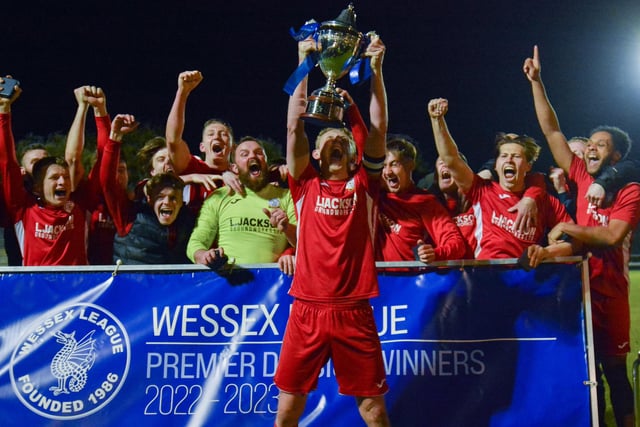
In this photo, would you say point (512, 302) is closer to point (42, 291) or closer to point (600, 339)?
point (600, 339)

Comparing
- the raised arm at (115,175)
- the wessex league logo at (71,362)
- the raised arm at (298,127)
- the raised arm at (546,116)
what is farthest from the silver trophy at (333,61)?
the wessex league logo at (71,362)

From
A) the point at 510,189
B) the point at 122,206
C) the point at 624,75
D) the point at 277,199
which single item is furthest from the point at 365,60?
the point at 624,75

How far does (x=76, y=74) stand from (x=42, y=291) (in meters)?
25.2

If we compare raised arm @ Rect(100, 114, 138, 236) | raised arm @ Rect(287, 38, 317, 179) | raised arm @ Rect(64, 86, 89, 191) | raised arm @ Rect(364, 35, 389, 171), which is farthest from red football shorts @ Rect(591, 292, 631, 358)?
raised arm @ Rect(64, 86, 89, 191)

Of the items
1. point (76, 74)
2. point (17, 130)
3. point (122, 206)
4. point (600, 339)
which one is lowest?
point (600, 339)

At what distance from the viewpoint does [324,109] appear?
11.0ft

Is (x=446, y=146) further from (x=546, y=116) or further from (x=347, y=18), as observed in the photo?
(x=347, y=18)

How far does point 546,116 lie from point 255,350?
2732mm

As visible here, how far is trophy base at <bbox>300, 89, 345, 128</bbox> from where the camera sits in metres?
3.35

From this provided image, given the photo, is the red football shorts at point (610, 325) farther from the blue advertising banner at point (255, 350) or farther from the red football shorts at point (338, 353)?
the red football shorts at point (338, 353)

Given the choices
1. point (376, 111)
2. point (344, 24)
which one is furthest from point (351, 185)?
point (344, 24)

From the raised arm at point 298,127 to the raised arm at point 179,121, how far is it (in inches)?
48.5

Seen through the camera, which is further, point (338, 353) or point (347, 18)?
point (347, 18)

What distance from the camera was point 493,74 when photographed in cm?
2325
